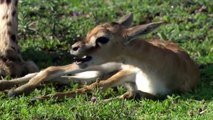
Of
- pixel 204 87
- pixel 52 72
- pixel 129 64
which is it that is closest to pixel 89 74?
pixel 52 72

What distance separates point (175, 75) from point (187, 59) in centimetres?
40

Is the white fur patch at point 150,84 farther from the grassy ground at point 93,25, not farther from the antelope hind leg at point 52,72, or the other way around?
the antelope hind leg at point 52,72

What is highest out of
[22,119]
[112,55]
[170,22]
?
[170,22]

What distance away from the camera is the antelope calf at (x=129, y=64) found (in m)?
7.26

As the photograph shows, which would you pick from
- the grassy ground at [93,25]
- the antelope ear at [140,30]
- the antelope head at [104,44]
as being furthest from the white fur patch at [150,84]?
the antelope ear at [140,30]

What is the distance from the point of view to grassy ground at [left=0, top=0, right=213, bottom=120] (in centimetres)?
665

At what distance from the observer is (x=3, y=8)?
8.46 m

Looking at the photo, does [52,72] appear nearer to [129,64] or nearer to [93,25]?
[129,64]

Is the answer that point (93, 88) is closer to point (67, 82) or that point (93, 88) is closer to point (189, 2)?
point (67, 82)

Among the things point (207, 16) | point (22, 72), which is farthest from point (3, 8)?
point (207, 16)

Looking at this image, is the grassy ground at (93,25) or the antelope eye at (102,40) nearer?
the grassy ground at (93,25)

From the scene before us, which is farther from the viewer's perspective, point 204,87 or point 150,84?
point 204,87

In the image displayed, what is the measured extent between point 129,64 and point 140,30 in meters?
0.47

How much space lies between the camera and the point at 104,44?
7.29 meters
